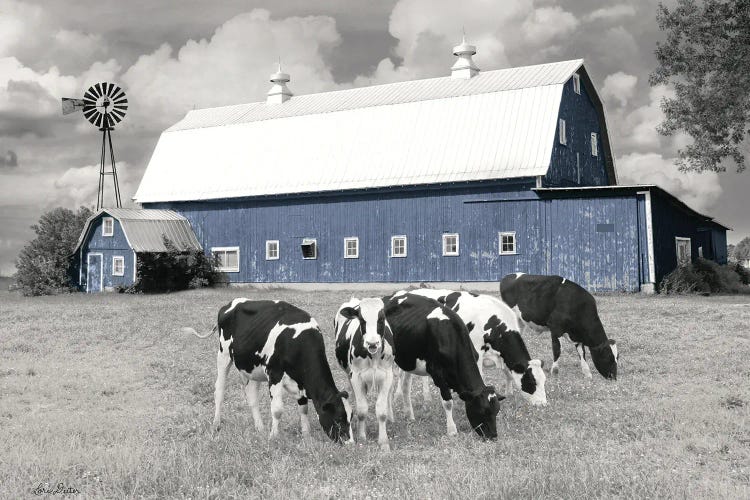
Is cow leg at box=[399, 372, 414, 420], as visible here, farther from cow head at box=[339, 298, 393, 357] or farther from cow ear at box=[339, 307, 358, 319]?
cow ear at box=[339, 307, 358, 319]

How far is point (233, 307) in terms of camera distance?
31.4 ft

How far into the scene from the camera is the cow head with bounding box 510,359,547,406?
32.4 feet

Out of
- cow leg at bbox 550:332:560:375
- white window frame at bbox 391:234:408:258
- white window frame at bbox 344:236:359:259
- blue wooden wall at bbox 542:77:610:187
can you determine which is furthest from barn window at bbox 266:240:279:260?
cow leg at bbox 550:332:560:375

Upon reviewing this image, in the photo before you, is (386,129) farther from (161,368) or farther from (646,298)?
(161,368)

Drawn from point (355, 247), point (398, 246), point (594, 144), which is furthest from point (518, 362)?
point (594, 144)

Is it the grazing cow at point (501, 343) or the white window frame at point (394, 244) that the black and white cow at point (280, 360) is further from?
the white window frame at point (394, 244)

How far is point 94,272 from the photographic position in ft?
121

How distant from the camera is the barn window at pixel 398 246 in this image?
3206cm

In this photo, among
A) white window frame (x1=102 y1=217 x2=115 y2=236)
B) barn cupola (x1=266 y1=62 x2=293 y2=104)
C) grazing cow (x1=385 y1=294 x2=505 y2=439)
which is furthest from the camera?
barn cupola (x1=266 y1=62 x2=293 y2=104)

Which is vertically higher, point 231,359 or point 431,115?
point 431,115

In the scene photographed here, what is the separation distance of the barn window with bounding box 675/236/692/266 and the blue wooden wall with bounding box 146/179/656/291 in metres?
3.35

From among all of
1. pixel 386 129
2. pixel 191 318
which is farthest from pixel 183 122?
pixel 191 318

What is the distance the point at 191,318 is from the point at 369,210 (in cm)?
1288

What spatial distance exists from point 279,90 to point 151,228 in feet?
34.7
